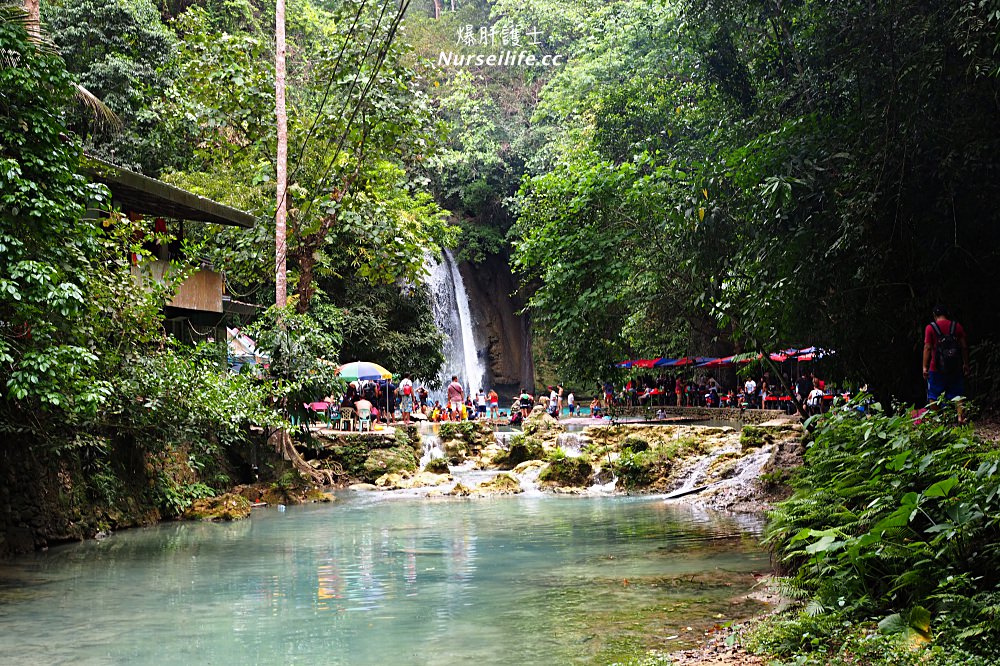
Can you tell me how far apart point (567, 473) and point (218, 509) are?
8.12m

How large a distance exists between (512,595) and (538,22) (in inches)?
1695

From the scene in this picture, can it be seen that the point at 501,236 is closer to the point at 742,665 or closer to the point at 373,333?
the point at 373,333

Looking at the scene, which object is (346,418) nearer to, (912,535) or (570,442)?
(570,442)

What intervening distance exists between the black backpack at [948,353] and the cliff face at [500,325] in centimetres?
3657

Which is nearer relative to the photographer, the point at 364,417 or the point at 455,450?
Result: the point at 455,450

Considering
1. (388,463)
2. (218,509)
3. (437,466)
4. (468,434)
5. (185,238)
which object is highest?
(185,238)

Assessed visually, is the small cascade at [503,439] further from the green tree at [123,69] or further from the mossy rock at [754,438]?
the green tree at [123,69]

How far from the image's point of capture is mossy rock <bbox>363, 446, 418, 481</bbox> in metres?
23.6

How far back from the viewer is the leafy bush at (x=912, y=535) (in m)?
5.56

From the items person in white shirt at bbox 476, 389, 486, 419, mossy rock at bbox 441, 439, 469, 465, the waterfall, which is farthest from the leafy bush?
the waterfall

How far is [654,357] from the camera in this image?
42406mm

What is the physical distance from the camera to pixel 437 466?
943 inches

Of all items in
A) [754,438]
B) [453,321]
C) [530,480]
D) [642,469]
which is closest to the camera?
[754,438]

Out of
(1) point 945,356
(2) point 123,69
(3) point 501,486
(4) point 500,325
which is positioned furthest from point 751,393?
(1) point 945,356
